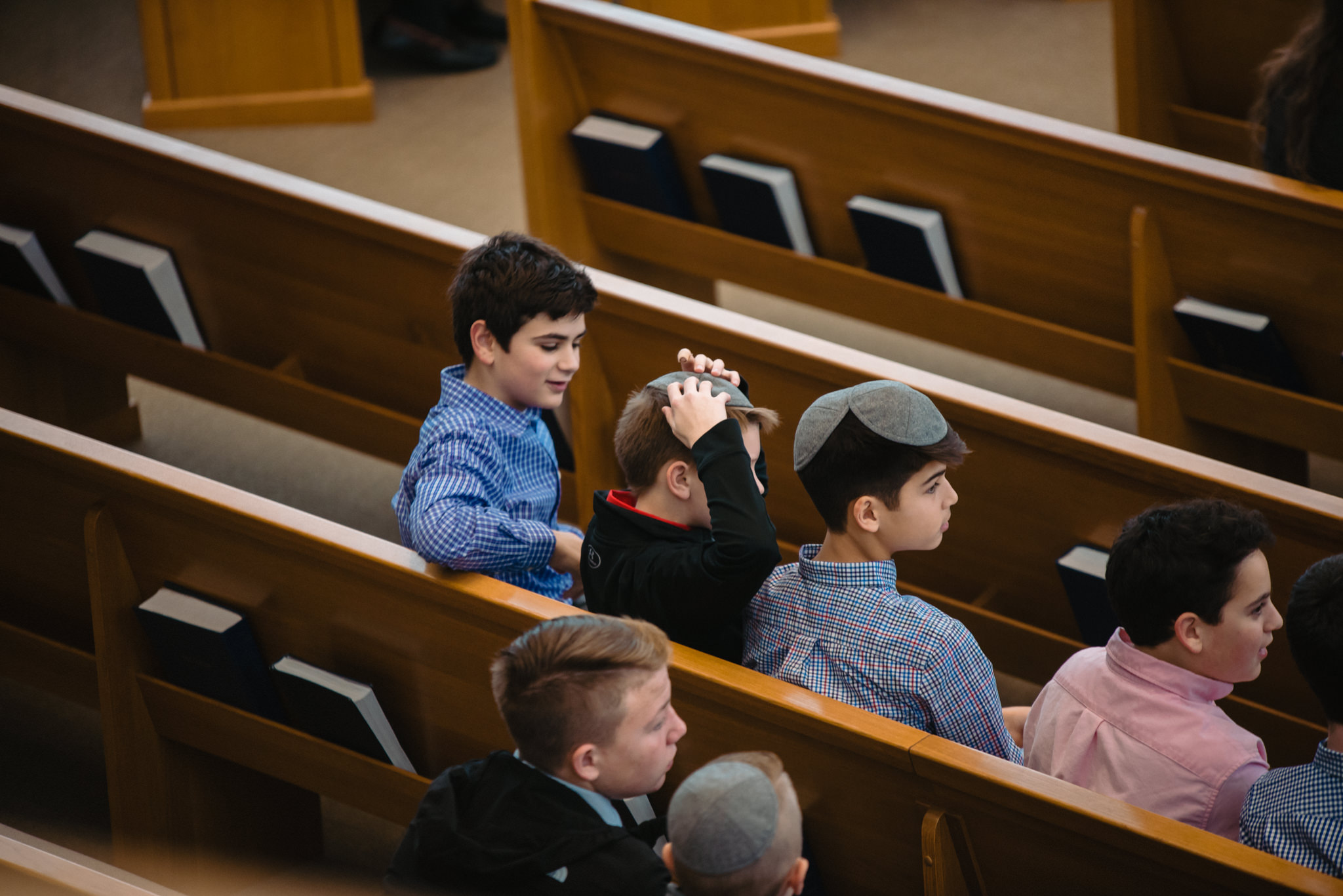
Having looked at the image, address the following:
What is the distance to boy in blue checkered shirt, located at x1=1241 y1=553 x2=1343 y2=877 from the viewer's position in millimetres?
1438

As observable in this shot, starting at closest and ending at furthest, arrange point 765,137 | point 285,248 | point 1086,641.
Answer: point 1086,641 < point 285,248 < point 765,137

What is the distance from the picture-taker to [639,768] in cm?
143

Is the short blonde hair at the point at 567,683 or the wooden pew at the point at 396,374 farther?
the wooden pew at the point at 396,374

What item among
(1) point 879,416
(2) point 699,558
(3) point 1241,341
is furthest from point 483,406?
(3) point 1241,341

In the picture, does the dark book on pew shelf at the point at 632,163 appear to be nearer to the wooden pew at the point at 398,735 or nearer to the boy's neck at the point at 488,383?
the boy's neck at the point at 488,383

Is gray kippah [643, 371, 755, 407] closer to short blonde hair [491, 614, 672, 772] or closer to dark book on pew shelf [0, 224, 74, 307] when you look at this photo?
short blonde hair [491, 614, 672, 772]

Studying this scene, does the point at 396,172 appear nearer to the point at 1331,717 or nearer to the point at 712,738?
the point at 712,738

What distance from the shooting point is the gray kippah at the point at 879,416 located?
5.44 ft

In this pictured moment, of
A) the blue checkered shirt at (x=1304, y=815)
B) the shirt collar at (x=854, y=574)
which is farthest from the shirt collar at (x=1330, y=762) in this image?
the shirt collar at (x=854, y=574)

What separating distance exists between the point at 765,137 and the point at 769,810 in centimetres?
202

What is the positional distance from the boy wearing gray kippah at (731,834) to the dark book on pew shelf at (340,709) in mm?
798

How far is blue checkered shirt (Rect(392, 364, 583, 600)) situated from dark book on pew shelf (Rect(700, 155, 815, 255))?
99cm

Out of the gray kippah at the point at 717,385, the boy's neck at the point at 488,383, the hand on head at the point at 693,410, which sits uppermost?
the hand on head at the point at 693,410

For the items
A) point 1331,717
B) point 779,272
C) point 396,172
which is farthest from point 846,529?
Result: point 396,172
